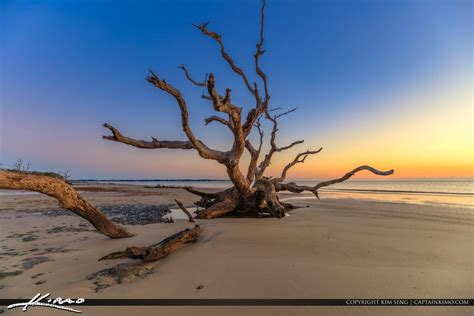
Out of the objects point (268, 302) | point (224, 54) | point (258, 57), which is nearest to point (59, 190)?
point (268, 302)

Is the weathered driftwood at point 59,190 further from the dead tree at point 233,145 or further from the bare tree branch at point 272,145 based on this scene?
the bare tree branch at point 272,145

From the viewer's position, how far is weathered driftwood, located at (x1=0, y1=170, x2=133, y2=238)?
10.1 feet

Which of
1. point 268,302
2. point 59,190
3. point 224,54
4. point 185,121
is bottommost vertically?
point 268,302

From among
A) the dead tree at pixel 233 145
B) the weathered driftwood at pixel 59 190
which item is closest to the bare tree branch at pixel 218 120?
the dead tree at pixel 233 145

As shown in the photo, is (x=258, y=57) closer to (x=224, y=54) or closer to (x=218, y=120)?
(x=224, y=54)

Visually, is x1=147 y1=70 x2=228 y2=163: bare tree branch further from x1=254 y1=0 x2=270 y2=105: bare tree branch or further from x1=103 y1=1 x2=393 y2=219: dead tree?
x1=254 y1=0 x2=270 y2=105: bare tree branch

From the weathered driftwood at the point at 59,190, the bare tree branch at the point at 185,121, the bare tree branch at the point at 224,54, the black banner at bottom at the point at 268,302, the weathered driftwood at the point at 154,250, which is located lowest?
the black banner at bottom at the point at 268,302

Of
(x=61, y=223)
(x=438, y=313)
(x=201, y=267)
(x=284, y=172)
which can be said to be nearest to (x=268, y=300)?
(x=201, y=267)

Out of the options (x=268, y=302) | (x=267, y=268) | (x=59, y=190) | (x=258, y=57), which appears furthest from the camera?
(x=258, y=57)

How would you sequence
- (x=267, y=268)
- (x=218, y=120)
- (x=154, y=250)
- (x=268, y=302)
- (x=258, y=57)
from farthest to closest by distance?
(x=258, y=57) → (x=218, y=120) → (x=154, y=250) → (x=267, y=268) → (x=268, y=302)

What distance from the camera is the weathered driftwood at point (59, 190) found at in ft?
10.1

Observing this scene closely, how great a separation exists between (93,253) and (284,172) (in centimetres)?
843

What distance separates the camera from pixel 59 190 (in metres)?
3.52

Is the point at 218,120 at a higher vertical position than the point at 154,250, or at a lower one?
higher
